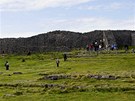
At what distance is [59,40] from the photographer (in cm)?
14262

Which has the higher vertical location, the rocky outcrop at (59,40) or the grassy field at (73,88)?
the rocky outcrop at (59,40)

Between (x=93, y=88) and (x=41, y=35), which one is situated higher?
(x=41, y=35)

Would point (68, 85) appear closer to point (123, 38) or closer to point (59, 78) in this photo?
point (59, 78)

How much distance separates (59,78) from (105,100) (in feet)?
49.8

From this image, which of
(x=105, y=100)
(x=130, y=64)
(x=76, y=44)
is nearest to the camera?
(x=105, y=100)

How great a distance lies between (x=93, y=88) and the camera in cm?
4456

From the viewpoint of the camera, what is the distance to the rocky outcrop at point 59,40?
13650 centimetres

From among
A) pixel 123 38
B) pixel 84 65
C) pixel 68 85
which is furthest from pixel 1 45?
pixel 68 85

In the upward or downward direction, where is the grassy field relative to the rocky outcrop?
downward

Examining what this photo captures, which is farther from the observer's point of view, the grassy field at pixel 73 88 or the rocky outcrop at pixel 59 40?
the rocky outcrop at pixel 59 40

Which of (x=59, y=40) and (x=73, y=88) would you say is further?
(x=59, y=40)

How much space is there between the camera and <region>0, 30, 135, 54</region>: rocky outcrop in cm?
13650

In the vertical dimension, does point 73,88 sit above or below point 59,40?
below

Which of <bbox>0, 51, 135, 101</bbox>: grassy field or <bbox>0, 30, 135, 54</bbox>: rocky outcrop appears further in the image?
<bbox>0, 30, 135, 54</bbox>: rocky outcrop
